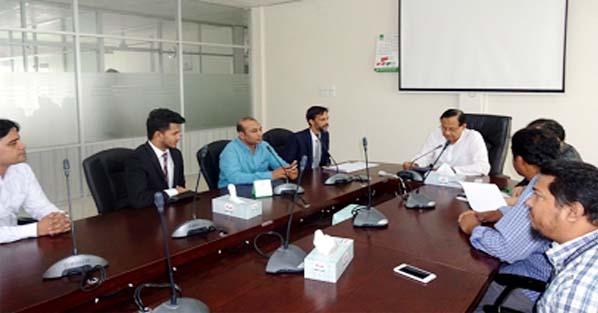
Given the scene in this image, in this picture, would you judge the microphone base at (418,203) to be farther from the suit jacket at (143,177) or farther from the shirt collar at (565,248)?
the suit jacket at (143,177)

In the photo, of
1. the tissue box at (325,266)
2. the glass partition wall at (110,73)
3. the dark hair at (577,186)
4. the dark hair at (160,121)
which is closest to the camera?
the dark hair at (577,186)

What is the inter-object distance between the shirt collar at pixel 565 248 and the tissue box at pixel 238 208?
4.03 feet

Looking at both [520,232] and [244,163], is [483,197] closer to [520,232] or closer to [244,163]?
[520,232]

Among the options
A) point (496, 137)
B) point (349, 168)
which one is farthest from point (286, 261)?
point (496, 137)

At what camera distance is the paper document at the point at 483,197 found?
229 cm

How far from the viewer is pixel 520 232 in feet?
5.41

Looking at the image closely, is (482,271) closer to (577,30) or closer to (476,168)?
(476,168)

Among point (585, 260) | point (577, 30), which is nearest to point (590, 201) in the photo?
point (585, 260)

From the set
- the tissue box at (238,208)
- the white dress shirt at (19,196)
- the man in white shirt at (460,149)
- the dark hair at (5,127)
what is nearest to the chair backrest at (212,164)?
the tissue box at (238,208)

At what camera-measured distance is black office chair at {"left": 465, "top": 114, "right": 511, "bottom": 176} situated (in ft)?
11.8

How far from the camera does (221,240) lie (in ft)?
6.12

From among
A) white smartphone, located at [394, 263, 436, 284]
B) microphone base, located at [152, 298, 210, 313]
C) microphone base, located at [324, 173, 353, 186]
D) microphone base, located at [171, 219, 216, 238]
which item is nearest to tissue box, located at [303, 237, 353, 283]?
white smartphone, located at [394, 263, 436, 284]

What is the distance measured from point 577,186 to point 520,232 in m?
0.41

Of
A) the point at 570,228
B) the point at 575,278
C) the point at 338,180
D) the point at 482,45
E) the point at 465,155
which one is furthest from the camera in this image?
the point at 482,45
